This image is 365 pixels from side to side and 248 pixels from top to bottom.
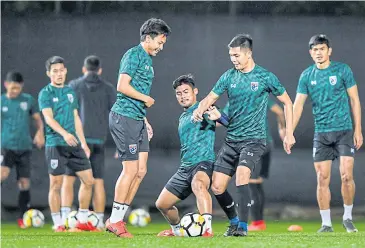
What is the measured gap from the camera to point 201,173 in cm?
880

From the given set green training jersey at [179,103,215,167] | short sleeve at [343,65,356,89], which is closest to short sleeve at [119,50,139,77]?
green training jersey at [179,103,215,167]

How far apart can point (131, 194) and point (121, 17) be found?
15.5 feet

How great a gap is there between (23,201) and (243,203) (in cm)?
451

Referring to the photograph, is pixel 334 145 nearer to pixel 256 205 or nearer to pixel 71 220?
pixel 256 205

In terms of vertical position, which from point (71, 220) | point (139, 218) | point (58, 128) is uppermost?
point (58, 128)

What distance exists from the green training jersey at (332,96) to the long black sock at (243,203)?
6.12 ft

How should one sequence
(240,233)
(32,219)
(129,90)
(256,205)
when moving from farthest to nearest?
(32,219) → (256,205) → (240,233) → (129,90)

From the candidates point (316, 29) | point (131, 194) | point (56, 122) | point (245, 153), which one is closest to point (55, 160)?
point (56, 122)

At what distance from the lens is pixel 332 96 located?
992cm

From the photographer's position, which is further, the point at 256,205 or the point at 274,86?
the point at 256,205

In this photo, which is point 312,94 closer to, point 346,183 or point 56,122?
point 346,183

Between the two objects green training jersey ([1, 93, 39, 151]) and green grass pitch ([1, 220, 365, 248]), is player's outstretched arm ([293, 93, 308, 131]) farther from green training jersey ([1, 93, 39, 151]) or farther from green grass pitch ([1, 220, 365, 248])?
green training jersey ([1, 93, 39, 151])

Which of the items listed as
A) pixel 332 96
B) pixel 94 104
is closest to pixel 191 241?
pixel 332 96

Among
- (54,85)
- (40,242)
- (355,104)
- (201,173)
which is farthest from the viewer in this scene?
(54,85)
